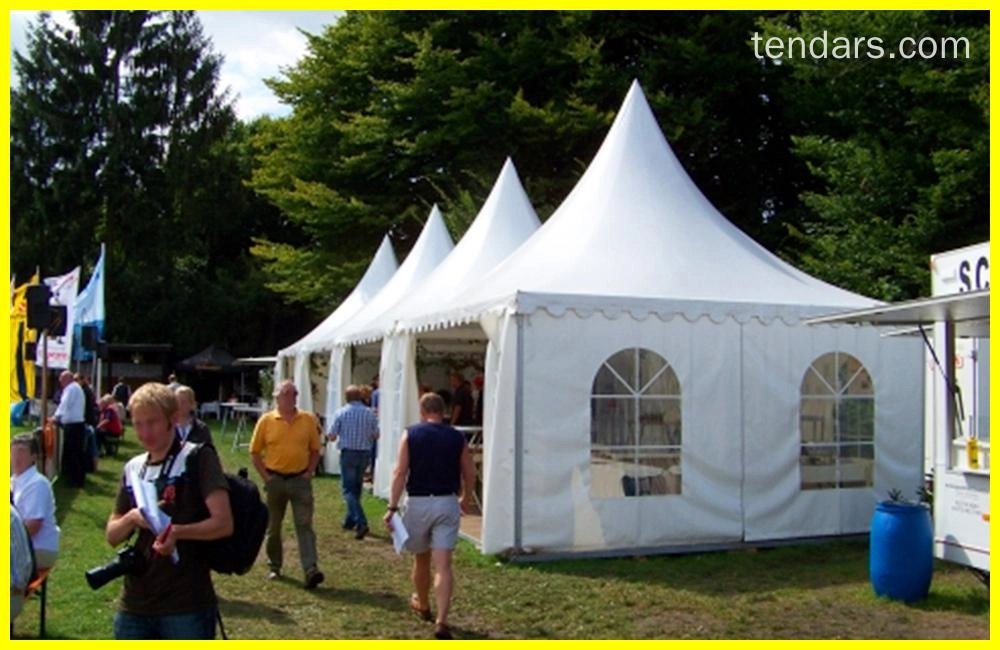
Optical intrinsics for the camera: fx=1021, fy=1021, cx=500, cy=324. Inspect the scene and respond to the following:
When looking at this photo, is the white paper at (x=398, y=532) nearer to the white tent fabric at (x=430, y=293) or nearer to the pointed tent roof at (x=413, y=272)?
the white tent fabric at (x=430, y=293)

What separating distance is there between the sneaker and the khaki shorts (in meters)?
1.62

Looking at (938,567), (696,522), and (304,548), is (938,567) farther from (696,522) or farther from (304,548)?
(304,548)

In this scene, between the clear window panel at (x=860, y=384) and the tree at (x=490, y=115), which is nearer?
the clear window panel at (x=860, y=384)

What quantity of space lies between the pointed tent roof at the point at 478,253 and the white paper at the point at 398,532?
19.0ft

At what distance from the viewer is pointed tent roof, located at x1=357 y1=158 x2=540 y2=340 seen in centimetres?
1357

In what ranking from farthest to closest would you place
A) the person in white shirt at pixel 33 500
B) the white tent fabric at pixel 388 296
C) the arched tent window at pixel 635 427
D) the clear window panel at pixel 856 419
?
1. the white tent fabric at pixel 388 296
2. the clear window panel at pixel 856 419
3. the arched tent window at pixel 635 427
4. the person in white shirt at pixel 33 500

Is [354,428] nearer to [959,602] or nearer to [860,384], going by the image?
[860,384]

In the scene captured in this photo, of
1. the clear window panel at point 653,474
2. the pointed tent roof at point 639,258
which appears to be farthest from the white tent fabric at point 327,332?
the clear window panel at point 653,474

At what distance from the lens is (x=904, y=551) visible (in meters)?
A: 7.38

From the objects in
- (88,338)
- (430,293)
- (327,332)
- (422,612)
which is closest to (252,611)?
(422,612)

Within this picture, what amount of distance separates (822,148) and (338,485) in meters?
11.4

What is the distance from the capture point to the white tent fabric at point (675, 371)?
8.96 m

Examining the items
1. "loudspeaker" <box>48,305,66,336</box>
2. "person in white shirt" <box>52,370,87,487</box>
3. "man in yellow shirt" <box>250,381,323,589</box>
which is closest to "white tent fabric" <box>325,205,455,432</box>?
"person in white shirt" <box>52,370,87,487</box>

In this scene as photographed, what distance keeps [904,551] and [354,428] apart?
17.8ft
